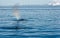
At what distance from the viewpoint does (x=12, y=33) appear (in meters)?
14.5

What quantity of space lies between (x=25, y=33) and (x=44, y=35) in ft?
4.03

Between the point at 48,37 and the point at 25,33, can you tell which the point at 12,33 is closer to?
the point at 25,33

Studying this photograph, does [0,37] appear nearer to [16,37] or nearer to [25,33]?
[16,37]

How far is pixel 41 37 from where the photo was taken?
13344 mm

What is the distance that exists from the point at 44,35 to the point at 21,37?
4.21ft

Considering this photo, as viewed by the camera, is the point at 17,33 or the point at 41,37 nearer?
the point at 41,37
